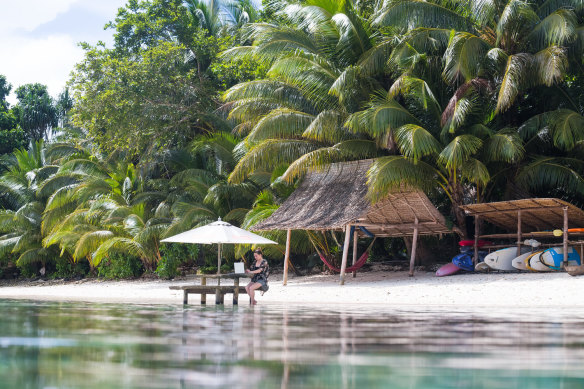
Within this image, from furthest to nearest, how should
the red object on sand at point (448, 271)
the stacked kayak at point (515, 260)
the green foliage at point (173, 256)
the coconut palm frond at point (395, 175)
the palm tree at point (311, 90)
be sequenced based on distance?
the green foliage at point (173, 256), the palm tree at point (311, 90), the red object on sand at point (448, 271), the coconut palm frond at point (395, 175), the stacked kayak at point (515, 260)

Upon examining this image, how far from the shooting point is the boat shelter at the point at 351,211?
16.4 metres

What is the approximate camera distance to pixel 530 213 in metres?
16.0

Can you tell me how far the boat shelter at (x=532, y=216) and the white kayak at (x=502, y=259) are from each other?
0.29 m

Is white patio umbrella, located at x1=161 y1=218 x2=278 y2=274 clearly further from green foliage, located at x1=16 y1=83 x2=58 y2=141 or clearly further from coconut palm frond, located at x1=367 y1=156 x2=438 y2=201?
green foliage, located at x1=16 y1=83 x2=58 y2=141

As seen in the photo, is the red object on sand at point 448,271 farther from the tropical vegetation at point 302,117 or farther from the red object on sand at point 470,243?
the tropical vegetation at point 302,117

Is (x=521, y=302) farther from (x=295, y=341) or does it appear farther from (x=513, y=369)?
(x=513, y=369)

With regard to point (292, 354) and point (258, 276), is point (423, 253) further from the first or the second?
point (292, 354)

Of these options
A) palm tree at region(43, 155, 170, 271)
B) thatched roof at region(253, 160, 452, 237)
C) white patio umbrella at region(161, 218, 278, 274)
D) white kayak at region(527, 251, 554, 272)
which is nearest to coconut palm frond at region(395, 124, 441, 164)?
thatched roof at region(253, 160, 452, 237)

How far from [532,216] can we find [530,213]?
1.22 feet

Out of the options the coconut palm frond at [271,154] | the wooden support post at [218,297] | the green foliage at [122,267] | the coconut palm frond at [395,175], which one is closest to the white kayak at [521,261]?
the coconut palm frond at [395,175]

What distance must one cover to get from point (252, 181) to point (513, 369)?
59.6 ft

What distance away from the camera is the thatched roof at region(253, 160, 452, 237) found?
1642 cm

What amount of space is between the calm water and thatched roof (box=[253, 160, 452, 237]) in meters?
8.50

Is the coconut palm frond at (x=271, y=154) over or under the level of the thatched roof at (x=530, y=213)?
over
